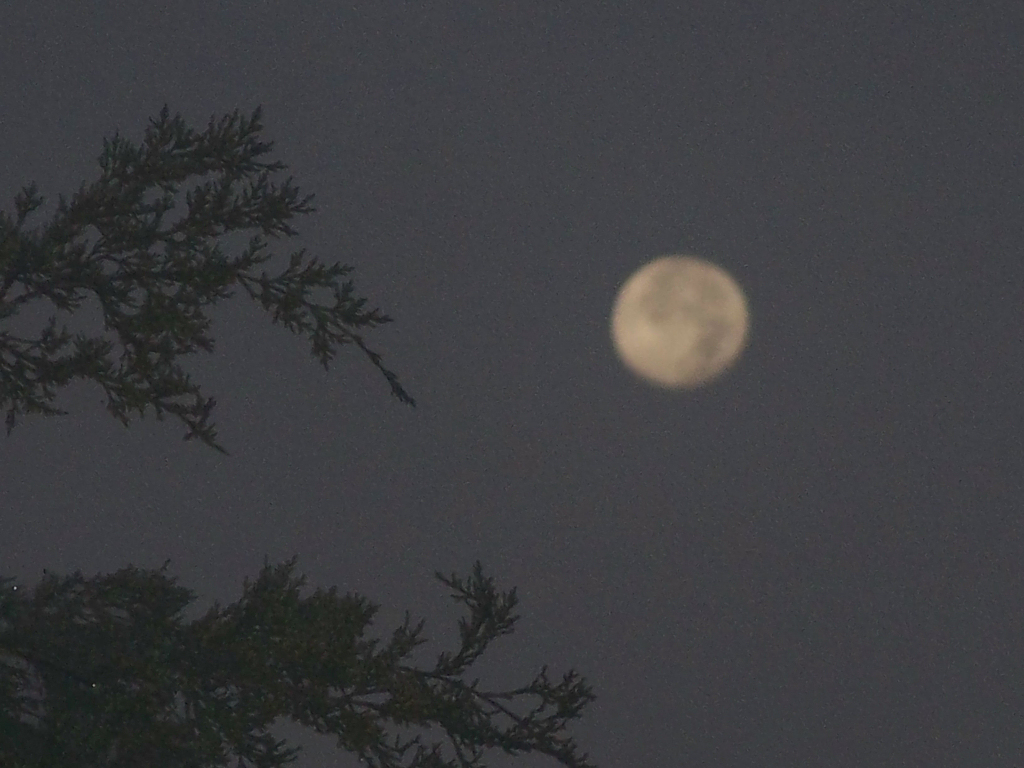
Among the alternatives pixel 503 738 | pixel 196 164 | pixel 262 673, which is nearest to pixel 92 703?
pixel 262 673

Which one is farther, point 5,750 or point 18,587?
point 18,587

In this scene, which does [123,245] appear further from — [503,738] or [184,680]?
[503,738]

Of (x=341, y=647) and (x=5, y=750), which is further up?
(x=341, y=647)

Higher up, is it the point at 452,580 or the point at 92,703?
the point at 452,580

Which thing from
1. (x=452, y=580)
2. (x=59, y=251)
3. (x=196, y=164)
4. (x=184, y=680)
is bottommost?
(x=184, y=680)

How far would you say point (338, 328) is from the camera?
888cm

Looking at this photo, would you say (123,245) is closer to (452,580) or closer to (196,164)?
(196,164)

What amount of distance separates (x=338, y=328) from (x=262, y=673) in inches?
89.2

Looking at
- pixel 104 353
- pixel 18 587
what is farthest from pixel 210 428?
pixel 18 587

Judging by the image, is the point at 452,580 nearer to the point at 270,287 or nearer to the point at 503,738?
the point at 503,738

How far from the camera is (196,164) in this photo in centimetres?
916

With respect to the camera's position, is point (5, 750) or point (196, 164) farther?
point (196, 164)

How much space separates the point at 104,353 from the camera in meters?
8.38

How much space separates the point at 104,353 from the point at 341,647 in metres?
2.37
